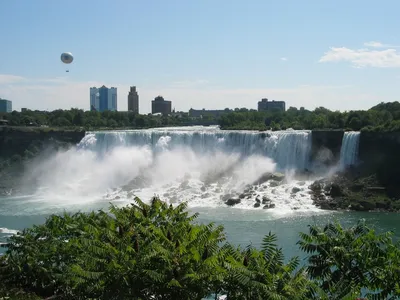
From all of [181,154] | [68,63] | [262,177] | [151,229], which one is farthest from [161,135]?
[151,229]

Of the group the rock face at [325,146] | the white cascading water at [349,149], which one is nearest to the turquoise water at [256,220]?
the white cascading water at [349,149]

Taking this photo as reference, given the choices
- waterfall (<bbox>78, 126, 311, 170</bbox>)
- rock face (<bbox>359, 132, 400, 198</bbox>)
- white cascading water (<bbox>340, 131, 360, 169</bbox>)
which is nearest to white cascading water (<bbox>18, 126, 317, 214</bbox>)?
waterfall (<bbox>78, 126, 311, 170</bbox>)

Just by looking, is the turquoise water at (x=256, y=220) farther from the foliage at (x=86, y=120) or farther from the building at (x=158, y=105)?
the building at (x=158, y=105)

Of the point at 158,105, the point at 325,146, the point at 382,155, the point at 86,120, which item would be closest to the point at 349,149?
the point at 325,146

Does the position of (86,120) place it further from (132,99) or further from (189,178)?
(132,99)

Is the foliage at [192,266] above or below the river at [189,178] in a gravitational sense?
above

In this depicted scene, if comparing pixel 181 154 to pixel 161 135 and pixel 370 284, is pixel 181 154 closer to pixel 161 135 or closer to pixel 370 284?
pixel 161 135
